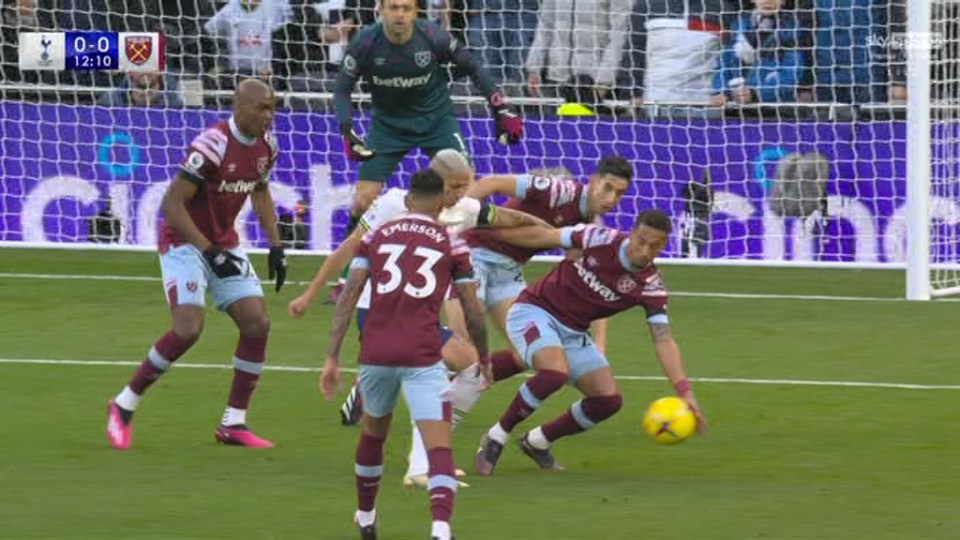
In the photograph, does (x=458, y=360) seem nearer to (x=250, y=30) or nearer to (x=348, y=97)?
(x=348, y=97)

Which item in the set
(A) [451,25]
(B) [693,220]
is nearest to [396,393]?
(B) [693,220]

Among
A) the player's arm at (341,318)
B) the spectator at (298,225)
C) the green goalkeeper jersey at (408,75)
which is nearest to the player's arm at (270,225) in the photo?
the player's arm at (341,318)

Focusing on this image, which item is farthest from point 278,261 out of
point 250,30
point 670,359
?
point 250,30

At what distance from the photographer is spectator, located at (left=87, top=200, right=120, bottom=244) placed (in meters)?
19.3

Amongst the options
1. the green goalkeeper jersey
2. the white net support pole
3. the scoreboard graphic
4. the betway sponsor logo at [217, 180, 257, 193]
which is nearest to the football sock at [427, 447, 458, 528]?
the betway sponsor logo at [217, 180, 257, 193]

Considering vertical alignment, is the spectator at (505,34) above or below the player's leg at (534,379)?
above

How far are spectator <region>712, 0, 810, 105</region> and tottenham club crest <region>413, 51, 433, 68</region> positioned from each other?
13.5ft

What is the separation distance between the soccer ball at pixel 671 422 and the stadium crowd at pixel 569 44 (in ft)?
29.3

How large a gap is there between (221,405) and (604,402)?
281cm

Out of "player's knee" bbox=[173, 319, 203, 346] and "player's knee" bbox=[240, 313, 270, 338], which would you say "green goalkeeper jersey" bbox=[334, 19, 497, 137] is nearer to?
"player's knee" bbox=[240, 313, 270, 338]

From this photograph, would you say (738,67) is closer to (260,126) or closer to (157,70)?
(157,70)

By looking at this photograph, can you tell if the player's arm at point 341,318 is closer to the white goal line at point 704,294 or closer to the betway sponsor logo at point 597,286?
the betway sponsor logo at point 597,286

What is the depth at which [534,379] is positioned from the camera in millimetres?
10586

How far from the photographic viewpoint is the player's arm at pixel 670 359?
10141 mm
